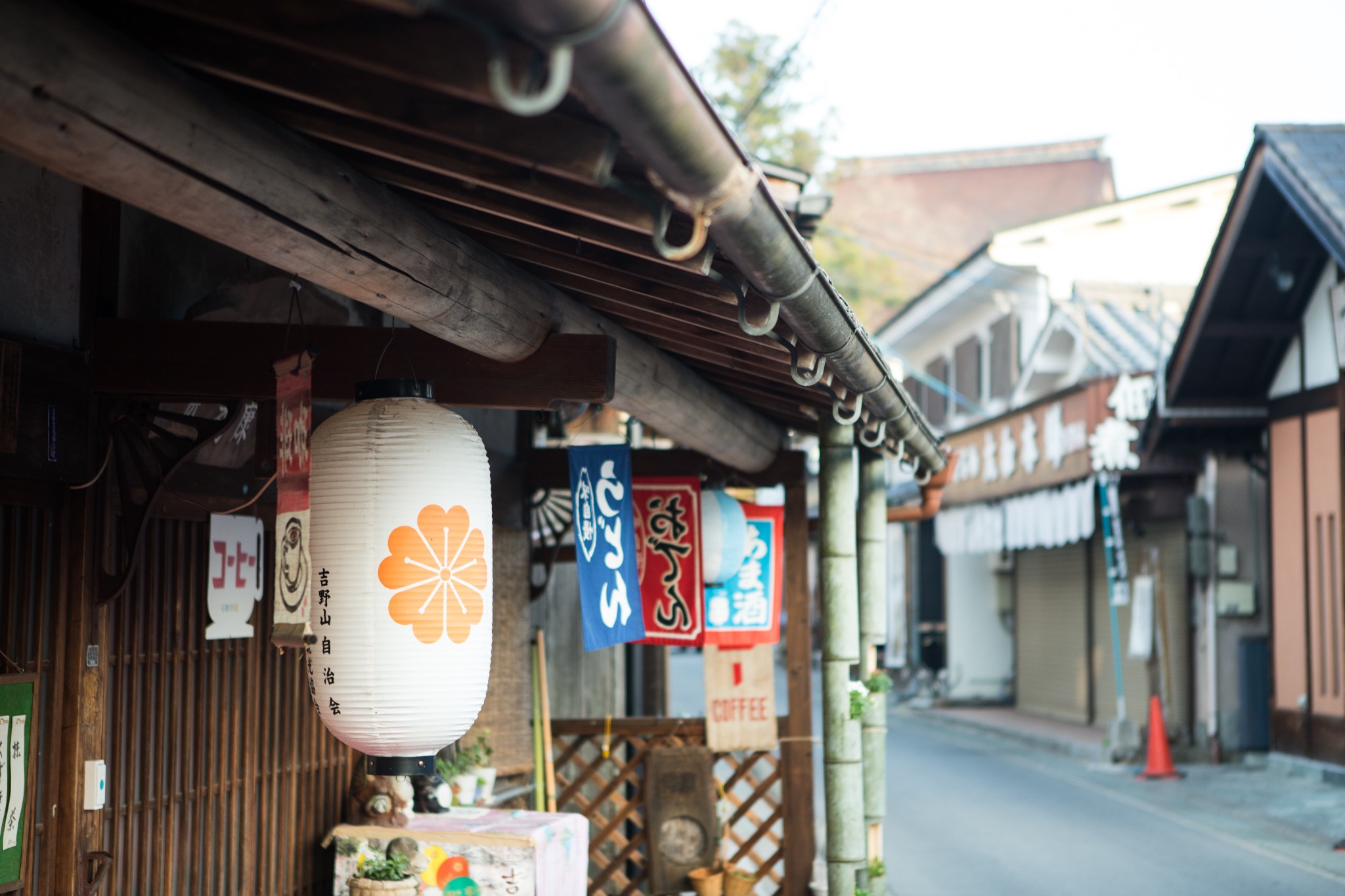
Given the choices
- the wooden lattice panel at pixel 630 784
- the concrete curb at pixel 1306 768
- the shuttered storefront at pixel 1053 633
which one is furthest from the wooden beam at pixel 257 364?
the shuttered storefront at pixel 1053 633

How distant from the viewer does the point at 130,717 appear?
5.75 metres

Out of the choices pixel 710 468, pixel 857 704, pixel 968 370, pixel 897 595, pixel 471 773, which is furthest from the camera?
pixel 897 595

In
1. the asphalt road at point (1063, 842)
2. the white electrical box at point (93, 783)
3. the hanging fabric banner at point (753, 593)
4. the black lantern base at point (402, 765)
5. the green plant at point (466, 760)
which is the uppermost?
the hanging fabric banner at point (753, 593)

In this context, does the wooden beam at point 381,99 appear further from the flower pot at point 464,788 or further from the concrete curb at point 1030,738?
the concrete curb at point 1030,738

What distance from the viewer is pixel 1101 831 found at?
46.4ft

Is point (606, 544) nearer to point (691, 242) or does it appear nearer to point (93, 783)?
point (93, 783)

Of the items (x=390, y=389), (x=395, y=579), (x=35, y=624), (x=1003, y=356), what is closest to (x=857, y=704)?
(x=395, y=579)

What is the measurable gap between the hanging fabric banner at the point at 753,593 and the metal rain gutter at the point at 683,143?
506 centimetres

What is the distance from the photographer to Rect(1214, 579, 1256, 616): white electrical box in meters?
18.5

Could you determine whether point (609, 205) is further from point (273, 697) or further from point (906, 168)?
point (906, 168)

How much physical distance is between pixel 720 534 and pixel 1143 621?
13392mm

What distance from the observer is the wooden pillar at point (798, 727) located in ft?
33.0

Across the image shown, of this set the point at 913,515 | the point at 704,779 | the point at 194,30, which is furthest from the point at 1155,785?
the point at 194,30

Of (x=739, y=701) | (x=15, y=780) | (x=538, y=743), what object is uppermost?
(x=15, y=780)
